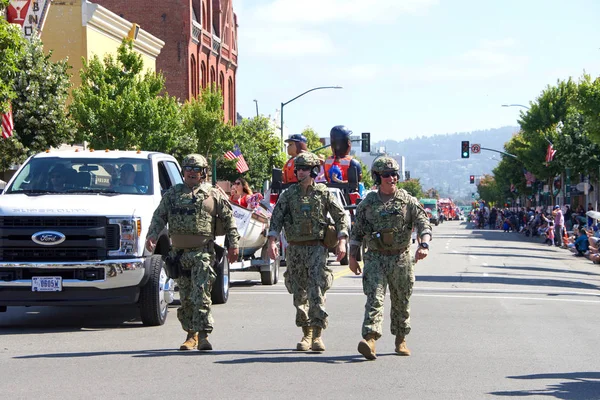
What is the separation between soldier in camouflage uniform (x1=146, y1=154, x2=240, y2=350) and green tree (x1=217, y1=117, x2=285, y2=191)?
45.9 meters

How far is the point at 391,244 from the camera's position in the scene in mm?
10086

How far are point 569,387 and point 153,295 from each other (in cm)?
560

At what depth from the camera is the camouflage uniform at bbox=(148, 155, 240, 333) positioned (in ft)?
34.5

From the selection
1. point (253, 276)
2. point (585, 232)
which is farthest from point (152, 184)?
point (585, 232)

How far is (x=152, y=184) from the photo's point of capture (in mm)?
13531

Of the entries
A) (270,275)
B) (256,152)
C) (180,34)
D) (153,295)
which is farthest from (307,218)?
(256,152)

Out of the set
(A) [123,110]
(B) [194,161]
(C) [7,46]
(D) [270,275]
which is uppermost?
(A) [123,110]

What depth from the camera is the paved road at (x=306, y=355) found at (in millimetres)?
8531

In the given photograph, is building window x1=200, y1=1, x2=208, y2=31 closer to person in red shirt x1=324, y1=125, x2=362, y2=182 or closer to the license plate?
person in red shirt x1=324, y1=125, x2=362, y2=182

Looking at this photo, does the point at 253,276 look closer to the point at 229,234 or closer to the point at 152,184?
the point at 152,184

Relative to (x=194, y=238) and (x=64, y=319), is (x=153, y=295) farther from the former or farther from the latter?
(x=194, y=238)

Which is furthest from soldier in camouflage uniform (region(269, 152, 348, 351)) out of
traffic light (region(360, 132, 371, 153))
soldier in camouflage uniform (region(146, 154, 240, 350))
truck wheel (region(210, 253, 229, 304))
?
traffic light (region(360, 132, 371, 153))

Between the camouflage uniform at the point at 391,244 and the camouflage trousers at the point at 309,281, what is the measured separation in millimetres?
465

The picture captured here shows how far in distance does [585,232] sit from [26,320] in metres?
26.8
